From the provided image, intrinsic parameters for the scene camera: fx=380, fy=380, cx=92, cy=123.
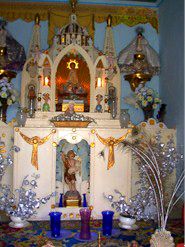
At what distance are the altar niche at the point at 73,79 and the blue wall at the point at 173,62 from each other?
1.42 meters

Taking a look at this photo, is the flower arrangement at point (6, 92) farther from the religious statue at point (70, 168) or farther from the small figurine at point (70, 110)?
the religious statue at point (70, 168)

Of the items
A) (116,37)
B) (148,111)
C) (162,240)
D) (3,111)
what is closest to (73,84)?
(3,111)

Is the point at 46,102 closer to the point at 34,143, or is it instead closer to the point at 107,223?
the point at 34,143

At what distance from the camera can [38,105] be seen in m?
6.03

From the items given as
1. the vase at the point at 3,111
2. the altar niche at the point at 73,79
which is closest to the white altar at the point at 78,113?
the altar niche at the point at 73,79

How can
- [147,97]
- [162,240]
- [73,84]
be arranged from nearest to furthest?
1. [162,240]
2. [73,84]
3. [147,97]

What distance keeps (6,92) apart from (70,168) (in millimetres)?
1615

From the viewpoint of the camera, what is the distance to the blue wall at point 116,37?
6.93 metres

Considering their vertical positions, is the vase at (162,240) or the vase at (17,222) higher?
the vase at (162,240)

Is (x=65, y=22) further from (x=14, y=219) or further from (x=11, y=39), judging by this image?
(x=14, y=219)

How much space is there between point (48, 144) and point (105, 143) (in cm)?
84

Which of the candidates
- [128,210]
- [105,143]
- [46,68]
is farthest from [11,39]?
[128,210]

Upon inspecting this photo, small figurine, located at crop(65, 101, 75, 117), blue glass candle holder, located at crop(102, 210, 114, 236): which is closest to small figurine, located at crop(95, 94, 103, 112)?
small figurine, located at crop(65, 101, 75, 117)

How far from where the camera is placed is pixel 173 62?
632cm
